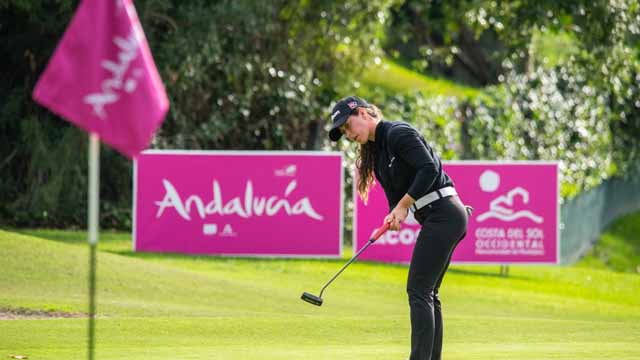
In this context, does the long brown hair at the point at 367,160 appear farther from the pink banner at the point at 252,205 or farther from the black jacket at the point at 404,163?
the pink banner at the point at 252,205

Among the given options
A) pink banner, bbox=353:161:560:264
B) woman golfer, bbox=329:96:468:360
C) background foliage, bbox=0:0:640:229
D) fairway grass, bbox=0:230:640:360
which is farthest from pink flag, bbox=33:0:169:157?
background foliage, bbox=0:0:640:229

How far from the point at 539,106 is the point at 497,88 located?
1048 millimetres

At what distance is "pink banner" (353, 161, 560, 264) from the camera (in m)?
18.6

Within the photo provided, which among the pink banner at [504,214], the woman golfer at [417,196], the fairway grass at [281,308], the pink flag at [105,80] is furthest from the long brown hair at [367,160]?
the pink banner at [504,214]

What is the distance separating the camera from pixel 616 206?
33062 mm

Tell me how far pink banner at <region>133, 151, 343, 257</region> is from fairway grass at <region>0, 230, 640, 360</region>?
0.29 metres

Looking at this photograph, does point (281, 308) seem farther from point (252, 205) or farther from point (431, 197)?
point (431, 197)

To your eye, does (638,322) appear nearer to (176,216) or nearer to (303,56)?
(176,216)

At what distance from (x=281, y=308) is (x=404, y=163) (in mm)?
6407

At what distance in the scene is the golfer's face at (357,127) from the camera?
8180 millimetres

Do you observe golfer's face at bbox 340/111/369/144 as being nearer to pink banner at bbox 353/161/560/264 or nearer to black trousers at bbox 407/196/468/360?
black trousers at bbox 407/196/468/360

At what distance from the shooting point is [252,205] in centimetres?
1853

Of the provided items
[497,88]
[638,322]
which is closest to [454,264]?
[638,322]

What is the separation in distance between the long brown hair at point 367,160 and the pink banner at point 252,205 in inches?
391
